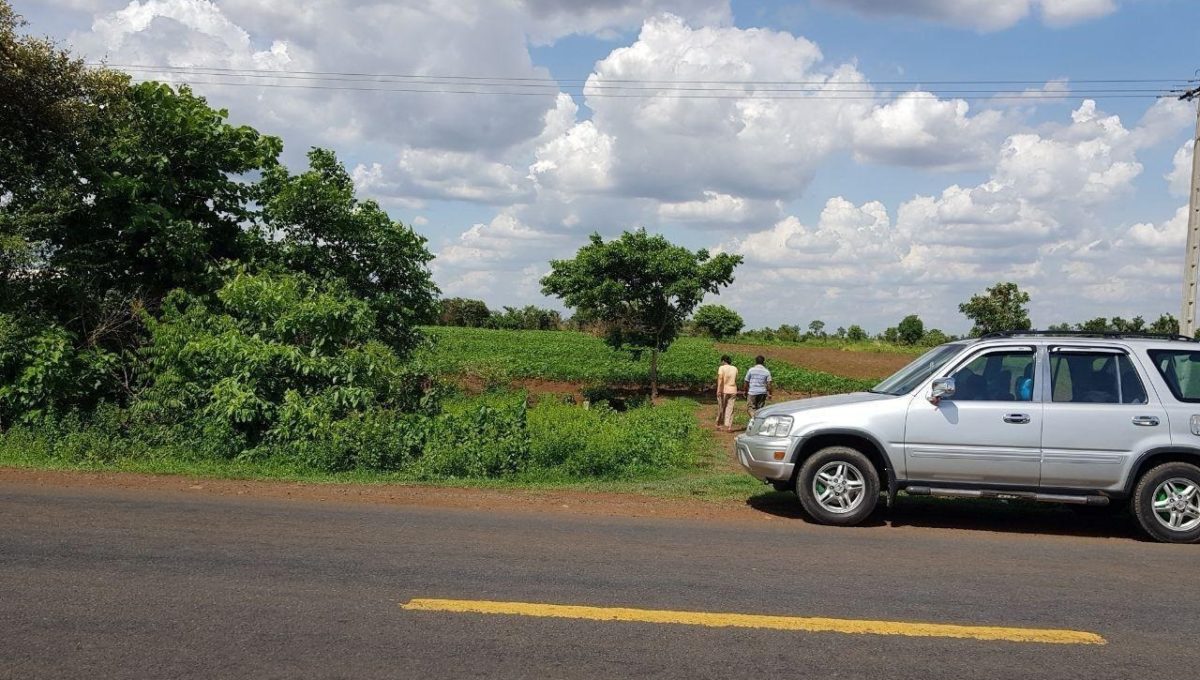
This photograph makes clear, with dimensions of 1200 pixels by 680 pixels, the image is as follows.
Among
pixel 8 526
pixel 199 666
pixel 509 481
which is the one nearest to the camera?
pixel 199 666

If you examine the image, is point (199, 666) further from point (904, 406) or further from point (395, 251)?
point (395, 251)

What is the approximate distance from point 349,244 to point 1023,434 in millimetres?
12432

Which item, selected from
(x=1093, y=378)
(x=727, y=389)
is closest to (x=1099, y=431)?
(x=1093, y=378)

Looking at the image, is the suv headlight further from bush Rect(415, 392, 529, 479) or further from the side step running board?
bush Rect(415, 392, 529, 479)

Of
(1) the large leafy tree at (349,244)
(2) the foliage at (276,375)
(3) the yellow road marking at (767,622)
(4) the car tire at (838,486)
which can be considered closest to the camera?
(3) the yellow road marking at (767,622)

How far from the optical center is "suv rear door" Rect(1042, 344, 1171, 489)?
27.8ft

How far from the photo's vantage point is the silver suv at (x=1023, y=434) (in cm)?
845

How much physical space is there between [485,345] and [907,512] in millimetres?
41635

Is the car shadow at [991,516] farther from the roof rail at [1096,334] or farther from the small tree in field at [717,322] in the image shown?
the small tree in field at [717,322]

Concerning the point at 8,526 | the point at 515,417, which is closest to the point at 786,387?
the point at 515,417

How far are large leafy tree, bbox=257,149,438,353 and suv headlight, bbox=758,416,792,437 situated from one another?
9453mm

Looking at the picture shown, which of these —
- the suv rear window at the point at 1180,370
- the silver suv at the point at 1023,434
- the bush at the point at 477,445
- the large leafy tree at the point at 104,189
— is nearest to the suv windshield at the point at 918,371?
the silver suv at the point at 1023,434

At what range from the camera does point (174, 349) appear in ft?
43.5

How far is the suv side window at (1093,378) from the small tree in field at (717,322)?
2756 inches
